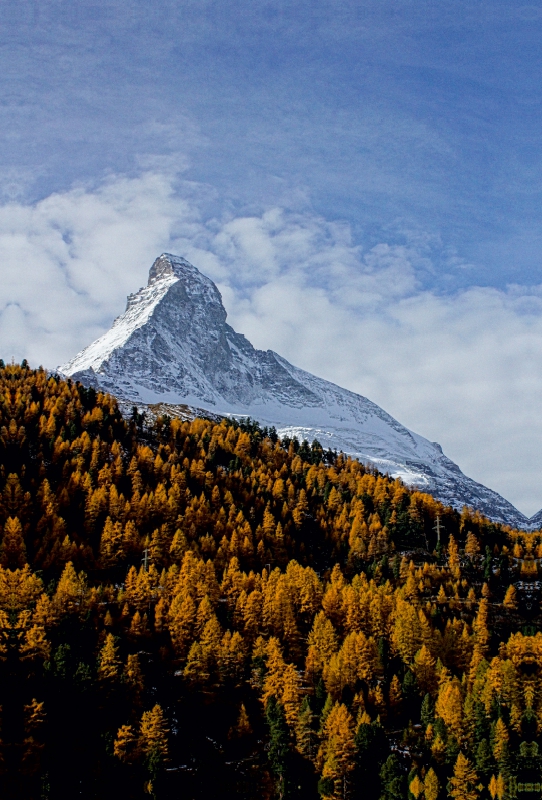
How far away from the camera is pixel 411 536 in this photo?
513 ft

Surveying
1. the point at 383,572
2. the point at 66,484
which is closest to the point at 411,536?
the point at 383,572

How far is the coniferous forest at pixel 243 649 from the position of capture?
77500 millimetres

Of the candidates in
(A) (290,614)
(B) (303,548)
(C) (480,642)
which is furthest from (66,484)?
(C) (480,642)

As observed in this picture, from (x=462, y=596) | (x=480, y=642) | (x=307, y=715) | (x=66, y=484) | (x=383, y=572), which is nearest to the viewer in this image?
(x=307, y=715)

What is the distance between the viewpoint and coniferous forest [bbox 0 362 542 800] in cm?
7750

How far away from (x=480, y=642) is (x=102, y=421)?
11713cm

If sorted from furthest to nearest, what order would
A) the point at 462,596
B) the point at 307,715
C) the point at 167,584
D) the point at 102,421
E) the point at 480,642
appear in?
1. the point at 102,421
2. the point at 462,596
3. the point at 167,584
4. the point at 480,642
5. the point at 307,715

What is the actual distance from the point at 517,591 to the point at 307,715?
64600mm

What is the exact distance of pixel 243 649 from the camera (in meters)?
95.0

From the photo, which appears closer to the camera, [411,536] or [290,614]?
[290,614]

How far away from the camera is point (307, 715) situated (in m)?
81.9

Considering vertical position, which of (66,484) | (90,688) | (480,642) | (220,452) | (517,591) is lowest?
(90,688)

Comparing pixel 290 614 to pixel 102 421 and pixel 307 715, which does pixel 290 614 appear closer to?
pixel 307 715

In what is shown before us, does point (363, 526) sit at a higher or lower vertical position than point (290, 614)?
higher
